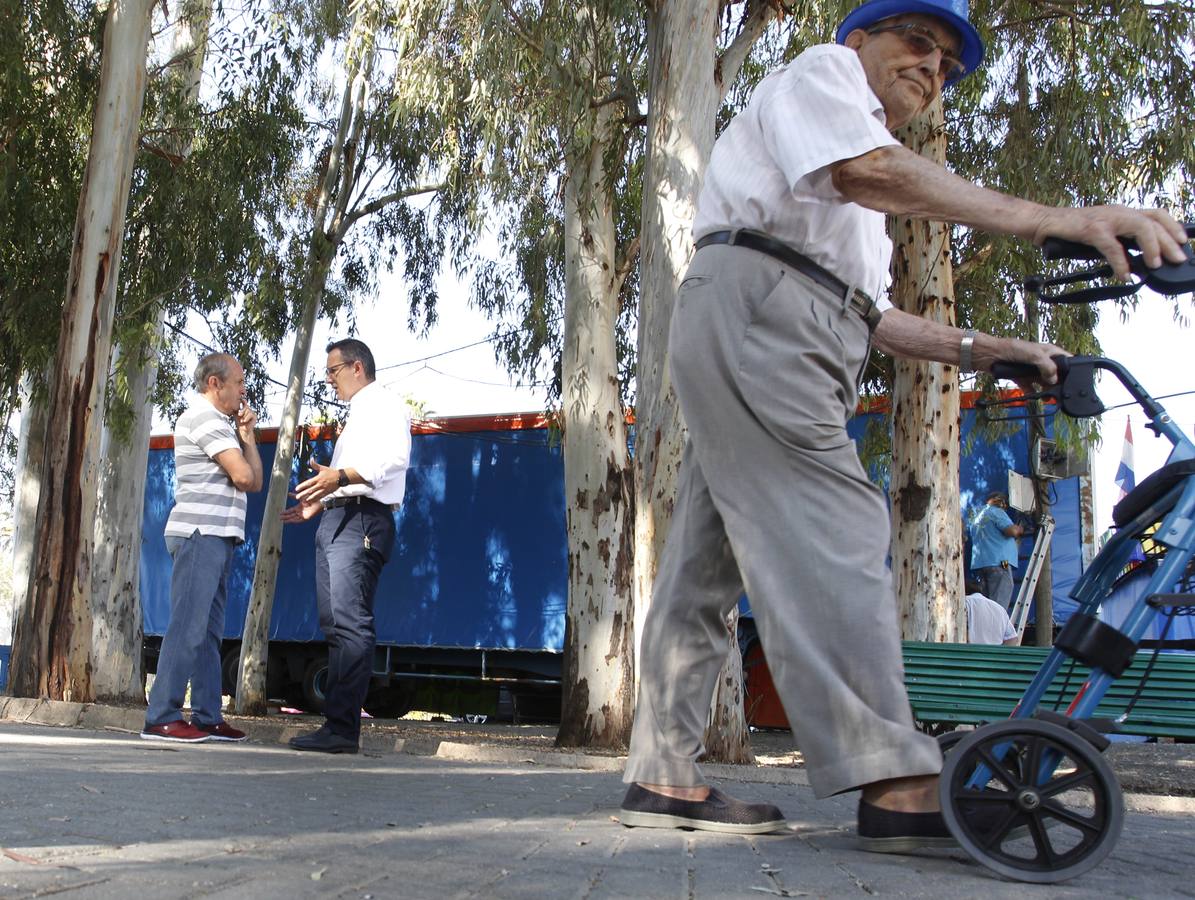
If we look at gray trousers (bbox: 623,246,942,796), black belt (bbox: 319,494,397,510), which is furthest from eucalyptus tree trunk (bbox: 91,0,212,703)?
gray trousers (bbox: 623,246,942,796)

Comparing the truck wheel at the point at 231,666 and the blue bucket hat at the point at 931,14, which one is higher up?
the blue bucket hat at the point at 931,14

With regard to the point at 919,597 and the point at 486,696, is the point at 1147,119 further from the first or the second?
the point at 486,696

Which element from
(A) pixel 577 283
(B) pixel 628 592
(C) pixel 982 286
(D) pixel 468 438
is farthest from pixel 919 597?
(D) pixel 468 438

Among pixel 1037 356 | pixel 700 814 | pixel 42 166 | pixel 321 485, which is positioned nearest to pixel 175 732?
pixel 321 485

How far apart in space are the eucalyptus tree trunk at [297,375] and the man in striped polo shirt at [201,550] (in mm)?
6696

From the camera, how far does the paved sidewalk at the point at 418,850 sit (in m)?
2.10

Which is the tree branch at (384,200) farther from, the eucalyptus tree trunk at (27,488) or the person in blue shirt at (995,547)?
the person in blue shirt at (995,547)

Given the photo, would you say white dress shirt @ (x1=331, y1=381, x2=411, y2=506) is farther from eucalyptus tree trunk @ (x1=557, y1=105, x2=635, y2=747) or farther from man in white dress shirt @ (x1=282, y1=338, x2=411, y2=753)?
eucalyptus tree trunk @ (x1=557, y1=105, x2=635, y2=747)

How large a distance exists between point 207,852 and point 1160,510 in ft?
5.91

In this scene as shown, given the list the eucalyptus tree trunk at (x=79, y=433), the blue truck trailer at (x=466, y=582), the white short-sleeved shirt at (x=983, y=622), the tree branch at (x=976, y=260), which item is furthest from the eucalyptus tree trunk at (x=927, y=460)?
the eucalyptus tree trunk at (x=79, y=433)

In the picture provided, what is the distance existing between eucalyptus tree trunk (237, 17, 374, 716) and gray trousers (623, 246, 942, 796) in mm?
10391

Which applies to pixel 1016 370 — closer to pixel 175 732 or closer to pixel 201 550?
pixel 201 550

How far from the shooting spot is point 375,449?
20.1ft

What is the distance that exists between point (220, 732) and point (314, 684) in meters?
8.60
